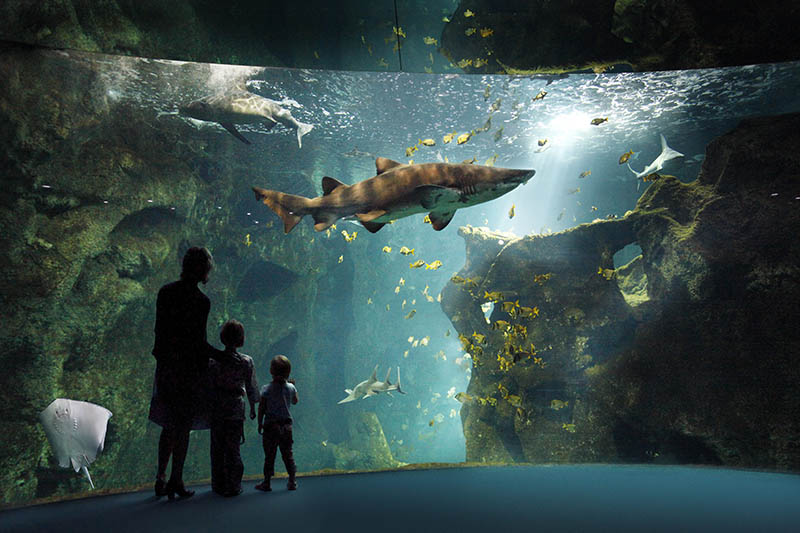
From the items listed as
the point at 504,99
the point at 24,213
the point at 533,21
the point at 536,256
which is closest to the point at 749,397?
the point at 536,256

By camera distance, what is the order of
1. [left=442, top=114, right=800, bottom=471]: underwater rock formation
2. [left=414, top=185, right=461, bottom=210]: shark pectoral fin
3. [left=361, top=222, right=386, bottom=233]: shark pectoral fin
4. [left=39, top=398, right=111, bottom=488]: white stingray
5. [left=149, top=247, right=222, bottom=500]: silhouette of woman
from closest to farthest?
[left=149, top=247, right=222, bottom=500]: silhouette of woman < [left=414, top=185, right=461, bottom=210]: shark pectoral fin < [left=361, top=222, right=386, bottom=233]: shark pectoral fin < [left=39, top=398, right=111, bottom=488]: white stingray < [left=442, top=114, right=800, bottom=471]: underwater rock formation

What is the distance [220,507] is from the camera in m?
2.94

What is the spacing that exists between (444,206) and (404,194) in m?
0.42

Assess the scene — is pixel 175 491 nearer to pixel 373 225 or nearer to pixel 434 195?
pixel 373 225

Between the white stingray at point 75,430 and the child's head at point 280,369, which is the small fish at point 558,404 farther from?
the white stingray at point 75,430

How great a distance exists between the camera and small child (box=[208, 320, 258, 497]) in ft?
10.5

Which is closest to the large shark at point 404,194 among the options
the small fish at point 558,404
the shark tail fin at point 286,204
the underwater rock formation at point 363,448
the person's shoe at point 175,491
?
the shark tail fin at point 286,204

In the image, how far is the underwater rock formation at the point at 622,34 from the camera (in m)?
4.79

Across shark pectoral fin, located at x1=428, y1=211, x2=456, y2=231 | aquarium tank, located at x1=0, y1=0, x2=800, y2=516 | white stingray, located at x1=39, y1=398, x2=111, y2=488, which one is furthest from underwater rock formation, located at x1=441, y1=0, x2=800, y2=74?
white stingray, located at x1=39, y1=398, x2=111, y2=488

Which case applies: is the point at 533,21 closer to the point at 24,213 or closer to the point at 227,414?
the point at 227,414

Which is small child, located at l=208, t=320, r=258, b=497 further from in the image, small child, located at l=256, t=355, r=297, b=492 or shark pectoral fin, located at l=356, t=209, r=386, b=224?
shark pectoral fin, located at l=356, t=209, r=386, b=224

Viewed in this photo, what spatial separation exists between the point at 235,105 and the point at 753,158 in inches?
432

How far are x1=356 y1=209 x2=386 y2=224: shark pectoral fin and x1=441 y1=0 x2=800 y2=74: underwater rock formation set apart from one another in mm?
3724

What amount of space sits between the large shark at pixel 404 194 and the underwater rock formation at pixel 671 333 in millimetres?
5711
